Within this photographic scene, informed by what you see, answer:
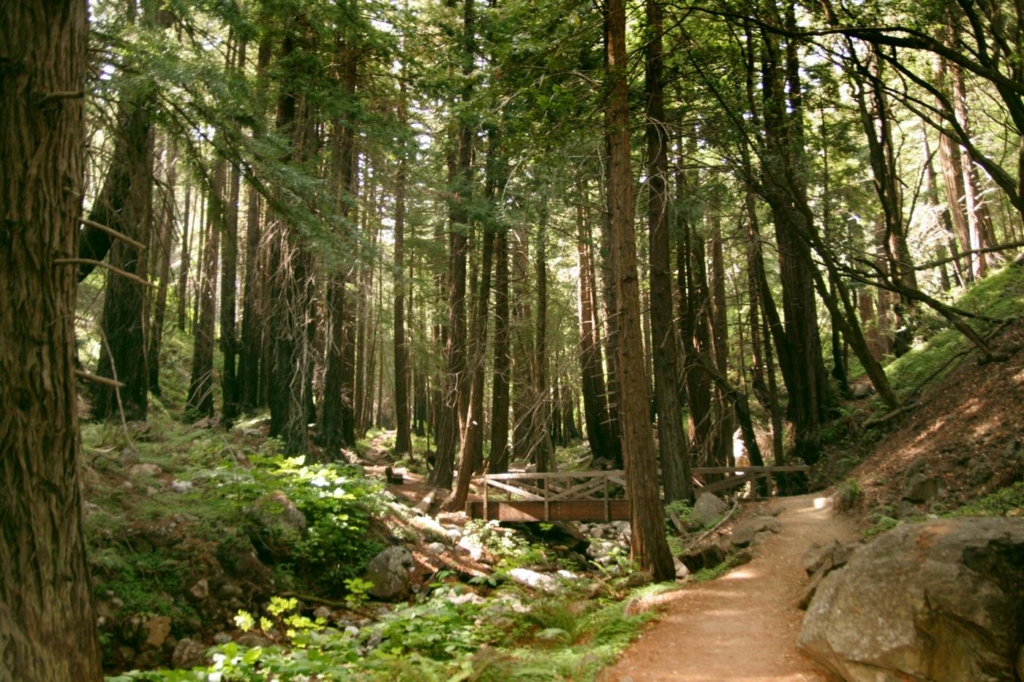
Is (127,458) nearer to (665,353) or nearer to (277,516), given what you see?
(277,516)

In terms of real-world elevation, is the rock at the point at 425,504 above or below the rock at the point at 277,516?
below

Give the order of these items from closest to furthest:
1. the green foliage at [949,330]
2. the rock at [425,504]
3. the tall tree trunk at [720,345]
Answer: the green foliage at [949,330] < the rock at [425,504] < the tall tree trunk at [720,345]

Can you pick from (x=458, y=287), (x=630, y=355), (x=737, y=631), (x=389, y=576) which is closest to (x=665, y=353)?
(x=630, y=355)

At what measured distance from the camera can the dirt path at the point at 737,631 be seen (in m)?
5.28

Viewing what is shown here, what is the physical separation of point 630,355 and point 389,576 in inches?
192

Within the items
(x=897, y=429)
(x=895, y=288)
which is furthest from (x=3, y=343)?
(x=897, y=429)

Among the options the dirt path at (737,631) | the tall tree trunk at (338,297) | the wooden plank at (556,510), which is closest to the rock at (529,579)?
the dirt path at (737,631)

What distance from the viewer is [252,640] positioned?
309 inches

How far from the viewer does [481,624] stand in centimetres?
727

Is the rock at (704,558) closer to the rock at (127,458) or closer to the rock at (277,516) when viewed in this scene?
the rock at (277,516)

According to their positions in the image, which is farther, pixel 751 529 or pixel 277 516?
pixel 751 529

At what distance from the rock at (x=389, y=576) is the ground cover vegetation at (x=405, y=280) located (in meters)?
0.30

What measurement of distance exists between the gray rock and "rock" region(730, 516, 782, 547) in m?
6.93

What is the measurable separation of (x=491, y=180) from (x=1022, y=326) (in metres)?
10.6
